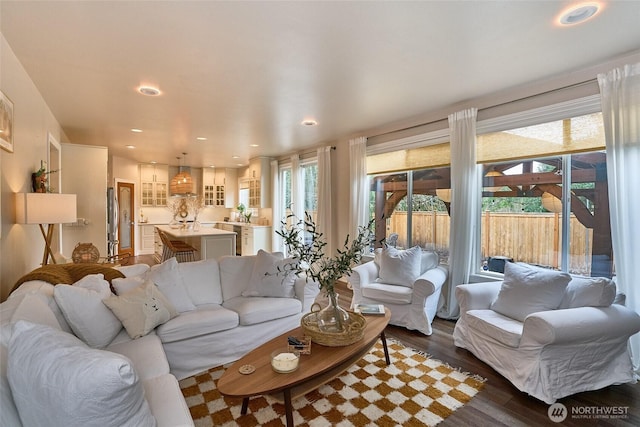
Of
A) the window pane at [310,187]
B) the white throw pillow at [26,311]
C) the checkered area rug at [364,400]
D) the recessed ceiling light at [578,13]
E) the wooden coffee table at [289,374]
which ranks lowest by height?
the checkered area rug at [364,400]

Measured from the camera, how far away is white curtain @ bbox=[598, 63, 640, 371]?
247 centimetres

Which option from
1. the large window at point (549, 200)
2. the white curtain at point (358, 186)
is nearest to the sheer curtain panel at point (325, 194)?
the white curtain at point (358, 186)

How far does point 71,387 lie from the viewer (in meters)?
1.03

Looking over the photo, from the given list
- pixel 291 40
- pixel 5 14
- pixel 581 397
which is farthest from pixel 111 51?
pixel 581 397

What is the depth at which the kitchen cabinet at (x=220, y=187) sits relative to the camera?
9641 millimetres

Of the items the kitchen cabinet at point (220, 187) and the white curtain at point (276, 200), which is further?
the kitchen cabinet at point (220, 187)

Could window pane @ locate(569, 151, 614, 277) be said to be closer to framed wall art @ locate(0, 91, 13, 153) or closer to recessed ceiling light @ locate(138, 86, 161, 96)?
recessed ceiling light @ locate(138, 86, 161, 96)

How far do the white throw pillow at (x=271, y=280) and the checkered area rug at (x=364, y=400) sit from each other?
31.3 inches

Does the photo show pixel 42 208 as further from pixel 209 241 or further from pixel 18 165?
pixel 209 241

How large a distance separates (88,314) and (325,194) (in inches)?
166

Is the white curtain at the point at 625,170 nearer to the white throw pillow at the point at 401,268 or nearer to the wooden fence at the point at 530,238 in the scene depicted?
the wooden fence at the point at 530,238

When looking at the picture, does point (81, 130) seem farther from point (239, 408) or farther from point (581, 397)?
point (581, 397)

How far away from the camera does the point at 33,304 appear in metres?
1.72

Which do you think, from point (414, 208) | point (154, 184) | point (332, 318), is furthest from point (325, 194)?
point (154, 184)
